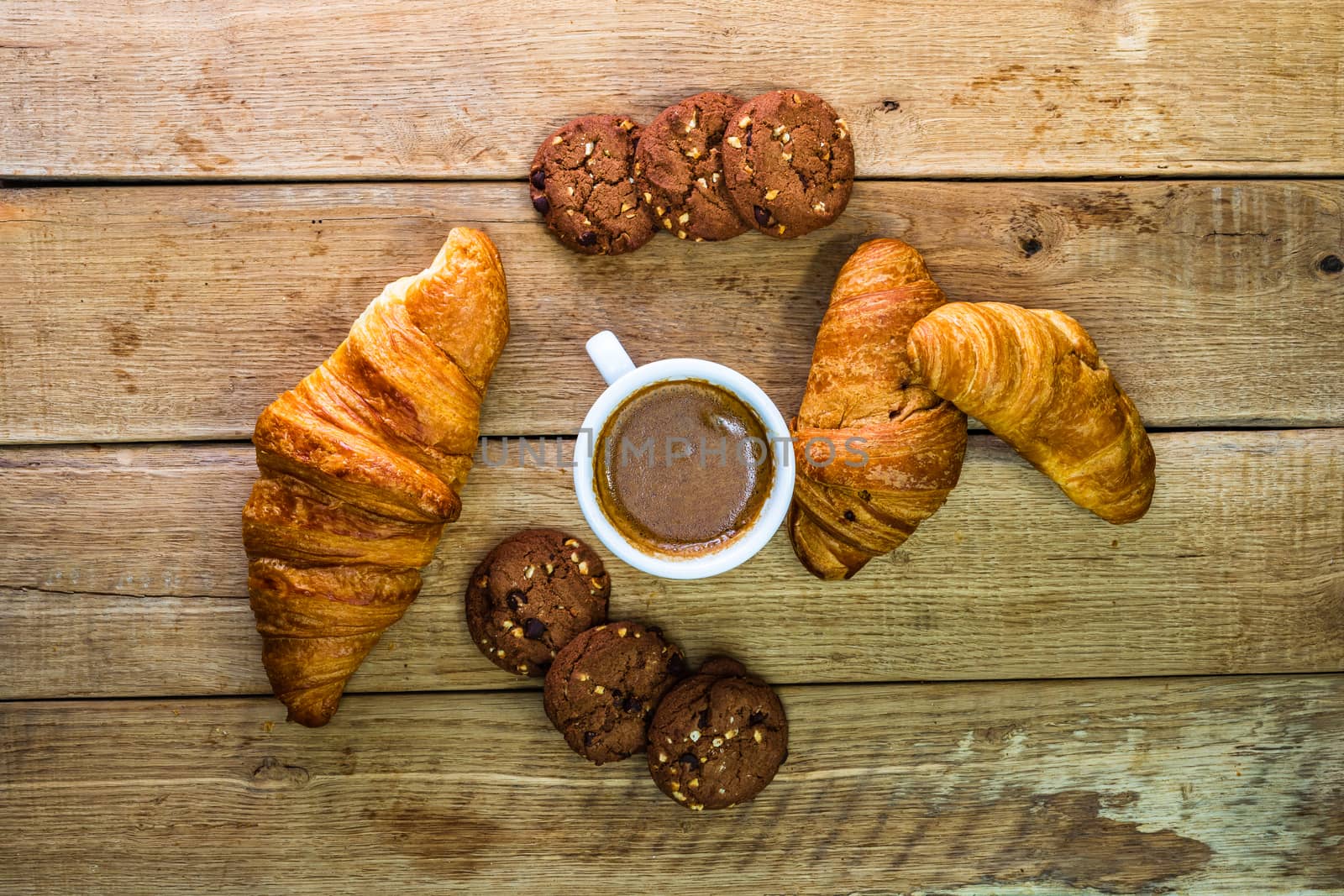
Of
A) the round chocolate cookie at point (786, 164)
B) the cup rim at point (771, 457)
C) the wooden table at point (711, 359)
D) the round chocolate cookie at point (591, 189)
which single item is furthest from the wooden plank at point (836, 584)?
the round chocolate cookie at point (786, 164)

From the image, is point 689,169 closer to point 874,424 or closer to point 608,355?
point 608,355

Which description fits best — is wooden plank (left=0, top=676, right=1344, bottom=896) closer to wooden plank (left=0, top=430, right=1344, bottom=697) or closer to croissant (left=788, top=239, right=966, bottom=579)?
wooden plank (left=0, top=430, right=1344, bottom=697)

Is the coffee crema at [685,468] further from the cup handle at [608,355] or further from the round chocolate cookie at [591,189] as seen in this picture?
the round chocolate cookie at [591,189]

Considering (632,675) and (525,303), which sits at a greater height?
(525,303)

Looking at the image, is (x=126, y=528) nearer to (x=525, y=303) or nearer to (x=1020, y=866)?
(x=525, y=303)

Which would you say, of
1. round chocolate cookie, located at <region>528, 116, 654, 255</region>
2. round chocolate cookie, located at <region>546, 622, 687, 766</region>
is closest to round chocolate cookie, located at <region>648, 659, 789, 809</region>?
round chocolate cookie, located at <region>546, 622, 687, 766</region>

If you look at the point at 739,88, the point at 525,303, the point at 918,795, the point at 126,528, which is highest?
the point at 739,88

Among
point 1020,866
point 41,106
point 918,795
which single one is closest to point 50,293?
point 41,106
